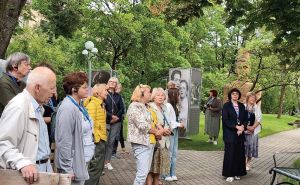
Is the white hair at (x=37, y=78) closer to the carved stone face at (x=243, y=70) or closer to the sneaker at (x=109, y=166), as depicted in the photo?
the sneaker at (x=109, y=166)

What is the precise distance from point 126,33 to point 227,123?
17014mm

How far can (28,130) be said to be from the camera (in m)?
3.61

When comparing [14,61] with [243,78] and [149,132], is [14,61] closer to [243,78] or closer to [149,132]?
[149,132]

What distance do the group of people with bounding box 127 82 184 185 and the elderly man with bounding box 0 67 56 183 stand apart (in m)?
3.85

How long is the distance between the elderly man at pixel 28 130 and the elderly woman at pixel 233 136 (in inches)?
279

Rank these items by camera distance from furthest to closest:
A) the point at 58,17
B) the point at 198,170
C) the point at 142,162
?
the point at 58,17
the point at 198,170
the point at 142,162

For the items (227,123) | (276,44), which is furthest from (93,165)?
(276,44)

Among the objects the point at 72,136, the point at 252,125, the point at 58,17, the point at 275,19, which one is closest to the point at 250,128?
the point at 252,125

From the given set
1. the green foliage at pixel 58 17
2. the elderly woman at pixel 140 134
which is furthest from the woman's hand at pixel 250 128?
the green foliage at pixel 58 17

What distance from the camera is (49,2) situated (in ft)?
109

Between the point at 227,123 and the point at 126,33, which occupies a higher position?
the point at 126,33

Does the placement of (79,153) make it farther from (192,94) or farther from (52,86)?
(192,94)

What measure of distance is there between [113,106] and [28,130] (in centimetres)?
688

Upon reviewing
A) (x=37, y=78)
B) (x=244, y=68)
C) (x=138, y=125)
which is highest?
(x=244, y=68)
